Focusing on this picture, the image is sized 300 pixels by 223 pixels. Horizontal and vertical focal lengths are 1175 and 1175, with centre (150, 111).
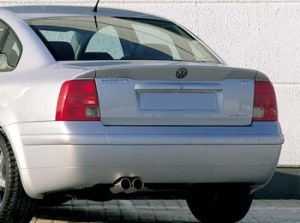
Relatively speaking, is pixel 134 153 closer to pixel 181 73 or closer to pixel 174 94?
pixel 174 94

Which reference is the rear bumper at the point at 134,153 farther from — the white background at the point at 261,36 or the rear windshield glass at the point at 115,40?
the white background at the point at 261,36

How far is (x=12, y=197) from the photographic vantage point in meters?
7.53

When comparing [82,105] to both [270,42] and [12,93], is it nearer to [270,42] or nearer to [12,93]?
[12,93]

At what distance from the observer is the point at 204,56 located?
8266 millimetres

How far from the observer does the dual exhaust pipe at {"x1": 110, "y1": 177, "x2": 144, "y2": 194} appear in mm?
7227

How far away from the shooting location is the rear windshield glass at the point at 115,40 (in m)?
7.82

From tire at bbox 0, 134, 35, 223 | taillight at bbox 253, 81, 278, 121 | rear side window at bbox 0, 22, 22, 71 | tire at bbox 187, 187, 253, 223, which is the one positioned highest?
rear side window at bbox 0, 22, 22, 71

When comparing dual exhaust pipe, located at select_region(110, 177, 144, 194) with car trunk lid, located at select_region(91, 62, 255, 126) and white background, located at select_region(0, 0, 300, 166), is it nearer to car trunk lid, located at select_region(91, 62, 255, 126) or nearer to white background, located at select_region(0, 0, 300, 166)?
car trunk lid, located at select_region(91, 62, 255, 126)

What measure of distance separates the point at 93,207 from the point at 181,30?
7.05ft

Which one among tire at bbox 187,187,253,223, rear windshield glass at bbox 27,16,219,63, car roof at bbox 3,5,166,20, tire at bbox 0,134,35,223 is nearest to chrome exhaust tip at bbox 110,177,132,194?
tire at bbox 0,134,35,223

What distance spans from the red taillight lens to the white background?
436 centimetres

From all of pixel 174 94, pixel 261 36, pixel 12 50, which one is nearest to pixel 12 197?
pixel 12 50

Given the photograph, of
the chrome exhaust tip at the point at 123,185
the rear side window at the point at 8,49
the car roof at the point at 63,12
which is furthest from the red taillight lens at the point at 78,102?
the car roof at the point at 63,12

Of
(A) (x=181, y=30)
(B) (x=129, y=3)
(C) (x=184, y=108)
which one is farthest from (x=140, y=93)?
(B) (x=129, y=3)
